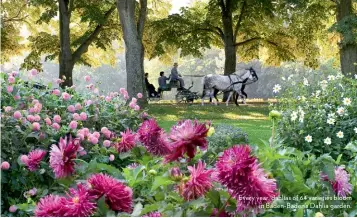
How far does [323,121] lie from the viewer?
307 inches

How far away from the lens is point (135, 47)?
62.4ft

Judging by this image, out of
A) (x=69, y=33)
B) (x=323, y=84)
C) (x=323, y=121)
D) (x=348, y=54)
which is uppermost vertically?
(x=69, y=33)

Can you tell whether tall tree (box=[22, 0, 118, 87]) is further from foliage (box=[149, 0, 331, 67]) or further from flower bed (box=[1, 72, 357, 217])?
flower bed (box=[1, 72, 357, 217])

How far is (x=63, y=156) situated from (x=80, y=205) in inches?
Answer: 21.4

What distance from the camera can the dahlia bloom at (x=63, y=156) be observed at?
2.30 m

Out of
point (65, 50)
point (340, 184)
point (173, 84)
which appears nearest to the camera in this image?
point (340, 184)

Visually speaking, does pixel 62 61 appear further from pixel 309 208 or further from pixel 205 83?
pixel 309 208

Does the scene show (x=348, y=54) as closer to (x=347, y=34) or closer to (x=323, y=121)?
(x=347, y=34)

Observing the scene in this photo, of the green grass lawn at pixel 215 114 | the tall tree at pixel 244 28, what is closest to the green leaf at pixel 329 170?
the green grass lawn at pixel 215 114

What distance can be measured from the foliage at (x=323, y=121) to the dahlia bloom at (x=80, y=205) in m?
5.78

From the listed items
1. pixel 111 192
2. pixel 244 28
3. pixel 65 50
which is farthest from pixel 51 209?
pixel 244 28

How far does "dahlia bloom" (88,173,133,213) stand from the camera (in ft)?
6.26

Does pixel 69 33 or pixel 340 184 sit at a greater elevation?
pixel 69 33

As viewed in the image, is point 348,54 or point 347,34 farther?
point 348,54
